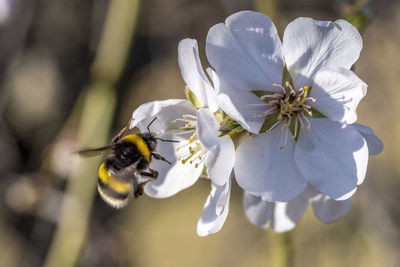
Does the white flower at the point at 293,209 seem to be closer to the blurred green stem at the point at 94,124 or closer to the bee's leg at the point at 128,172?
the bee's leg at the point at 128,172

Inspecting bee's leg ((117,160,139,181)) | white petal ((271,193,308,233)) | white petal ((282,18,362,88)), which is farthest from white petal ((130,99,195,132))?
white petal ((271,193,308,233))

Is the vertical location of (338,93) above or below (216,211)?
above

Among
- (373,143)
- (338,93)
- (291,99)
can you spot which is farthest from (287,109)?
(373,143)

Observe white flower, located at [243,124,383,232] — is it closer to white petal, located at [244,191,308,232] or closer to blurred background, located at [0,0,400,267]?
white petal, located at [244,191,308,232]

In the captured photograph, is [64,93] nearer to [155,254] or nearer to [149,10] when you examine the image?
[149,10]

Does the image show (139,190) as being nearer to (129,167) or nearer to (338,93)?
(129,167)

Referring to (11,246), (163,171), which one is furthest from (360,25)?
(11,246)
